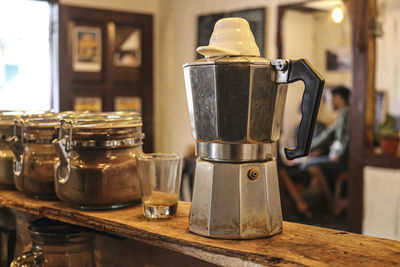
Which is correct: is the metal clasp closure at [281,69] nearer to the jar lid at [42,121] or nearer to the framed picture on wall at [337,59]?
the jar lid at [42,121]

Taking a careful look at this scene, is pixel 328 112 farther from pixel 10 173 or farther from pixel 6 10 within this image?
pixel 10 173

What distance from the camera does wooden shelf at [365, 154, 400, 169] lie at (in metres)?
3.38

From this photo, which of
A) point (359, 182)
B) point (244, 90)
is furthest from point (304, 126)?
point (359, 182)

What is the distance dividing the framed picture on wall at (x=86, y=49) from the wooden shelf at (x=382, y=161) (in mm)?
2568

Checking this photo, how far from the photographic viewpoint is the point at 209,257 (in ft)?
3.04

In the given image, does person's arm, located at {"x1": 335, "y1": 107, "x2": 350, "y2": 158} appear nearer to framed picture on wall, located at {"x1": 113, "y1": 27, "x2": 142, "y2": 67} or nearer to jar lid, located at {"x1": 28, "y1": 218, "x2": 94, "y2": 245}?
framed picture on wall, located at {"x1": 113, "y1": 27, "x2": 142, "y2": 67}

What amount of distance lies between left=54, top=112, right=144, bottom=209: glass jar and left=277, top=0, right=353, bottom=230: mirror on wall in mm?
3256

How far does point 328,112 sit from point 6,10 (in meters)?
4.65

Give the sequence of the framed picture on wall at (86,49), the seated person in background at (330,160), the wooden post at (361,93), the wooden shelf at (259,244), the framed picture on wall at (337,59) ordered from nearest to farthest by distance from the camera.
Answer: the wooden shelf at (259,244) < the wooden post at (361,93) < the framed picture on wall at (86,49) < the seated person in background at (330,160) < the framed picture on wall at (337,59)

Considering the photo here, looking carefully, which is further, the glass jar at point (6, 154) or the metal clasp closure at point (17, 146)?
the glass jar at point (6, 154)

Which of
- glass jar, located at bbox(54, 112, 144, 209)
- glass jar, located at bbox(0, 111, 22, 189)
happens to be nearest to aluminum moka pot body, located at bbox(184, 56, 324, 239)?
glass jar, located at bbox(54, 112, 144, 209)

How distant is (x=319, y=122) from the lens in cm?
609

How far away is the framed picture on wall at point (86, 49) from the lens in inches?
178

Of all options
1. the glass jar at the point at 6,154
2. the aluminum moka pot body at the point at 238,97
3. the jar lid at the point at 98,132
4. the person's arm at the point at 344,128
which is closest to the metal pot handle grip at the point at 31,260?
the jar lid at the point at 98,132
